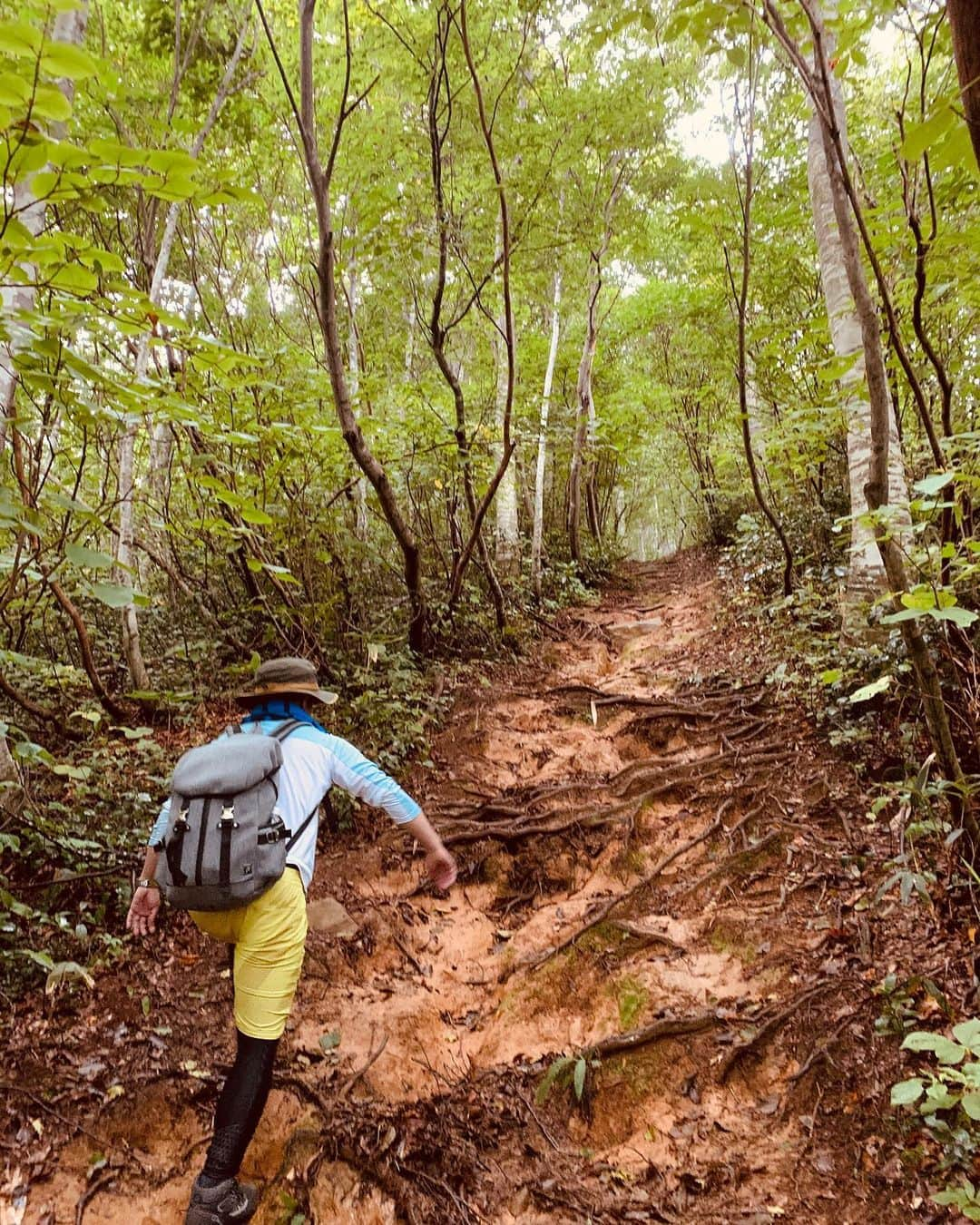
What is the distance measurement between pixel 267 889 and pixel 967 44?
136 inches

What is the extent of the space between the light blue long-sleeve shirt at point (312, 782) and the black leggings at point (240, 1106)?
0.70 meters

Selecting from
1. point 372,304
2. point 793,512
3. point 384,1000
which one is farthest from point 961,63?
point 372,304

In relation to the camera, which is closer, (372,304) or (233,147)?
(233,147)

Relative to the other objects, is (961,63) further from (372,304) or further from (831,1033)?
(372,304)

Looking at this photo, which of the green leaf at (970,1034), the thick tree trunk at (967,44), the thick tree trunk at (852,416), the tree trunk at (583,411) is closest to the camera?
the thick tree trunk at (967,44)

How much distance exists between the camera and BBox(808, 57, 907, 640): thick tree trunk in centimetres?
639

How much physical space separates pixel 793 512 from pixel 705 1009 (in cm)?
1098

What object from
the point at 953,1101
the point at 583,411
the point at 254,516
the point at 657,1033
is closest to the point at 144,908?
the point at 254,516

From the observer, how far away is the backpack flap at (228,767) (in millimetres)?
2896

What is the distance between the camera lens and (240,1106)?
2.86 meters

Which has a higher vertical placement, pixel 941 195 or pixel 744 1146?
pixel 941 195

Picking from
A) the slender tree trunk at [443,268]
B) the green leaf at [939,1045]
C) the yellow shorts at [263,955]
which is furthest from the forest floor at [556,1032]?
the slender tree trunk at [443,268]

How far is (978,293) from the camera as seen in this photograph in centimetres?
550

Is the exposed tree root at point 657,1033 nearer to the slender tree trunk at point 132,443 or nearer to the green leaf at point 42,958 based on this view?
the green leaf at point 42,958
